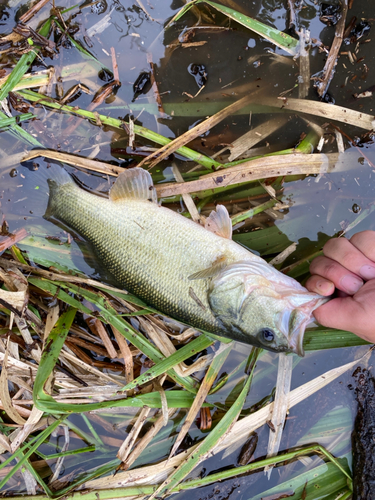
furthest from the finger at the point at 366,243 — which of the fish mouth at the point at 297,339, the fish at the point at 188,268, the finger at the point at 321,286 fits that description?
the fish mouth at the point at 297,339

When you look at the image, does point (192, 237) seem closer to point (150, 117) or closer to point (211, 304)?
point (211, 304)

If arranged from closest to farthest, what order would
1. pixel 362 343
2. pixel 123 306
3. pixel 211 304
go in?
pixel 211 304
pixel 362 343
pixel 123 306

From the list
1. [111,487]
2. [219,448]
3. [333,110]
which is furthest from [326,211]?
[111,487]

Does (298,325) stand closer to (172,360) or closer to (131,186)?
(172,360)

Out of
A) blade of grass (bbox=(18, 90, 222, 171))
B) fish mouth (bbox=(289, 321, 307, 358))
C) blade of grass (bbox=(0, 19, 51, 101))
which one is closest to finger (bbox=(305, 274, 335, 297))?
fish mouth (bbox=(289, 321, 307, 358))

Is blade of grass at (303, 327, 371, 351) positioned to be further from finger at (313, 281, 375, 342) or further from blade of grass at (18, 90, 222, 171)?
blade of grass at (18, 90, 222, 171)

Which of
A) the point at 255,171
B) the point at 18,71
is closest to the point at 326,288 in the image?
the point at 255,171
